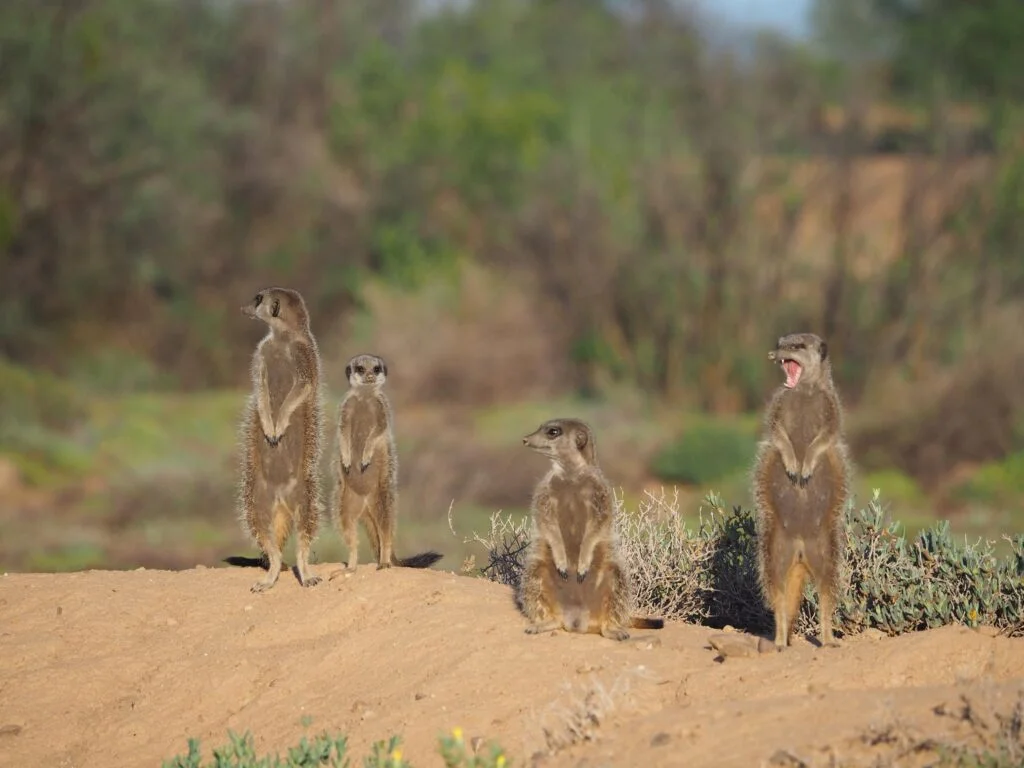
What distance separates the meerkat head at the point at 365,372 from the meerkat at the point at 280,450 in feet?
0.80

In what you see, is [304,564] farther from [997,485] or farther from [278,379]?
[997,485]

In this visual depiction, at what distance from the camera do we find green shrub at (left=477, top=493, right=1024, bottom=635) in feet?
25.4

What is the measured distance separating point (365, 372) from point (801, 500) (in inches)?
98.4

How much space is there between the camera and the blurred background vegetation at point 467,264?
1947 cm

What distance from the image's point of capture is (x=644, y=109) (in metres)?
30.5

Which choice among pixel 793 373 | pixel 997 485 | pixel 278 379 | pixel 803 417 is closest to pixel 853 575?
pixel 803 417

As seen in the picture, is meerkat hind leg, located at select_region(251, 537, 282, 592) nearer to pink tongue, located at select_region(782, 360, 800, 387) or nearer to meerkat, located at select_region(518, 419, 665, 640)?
meerkat, located at select_region(518, 419, 665, 640)

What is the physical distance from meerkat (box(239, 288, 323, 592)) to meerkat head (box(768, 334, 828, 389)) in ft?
8.56

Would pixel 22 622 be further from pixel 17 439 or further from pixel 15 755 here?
pixel 17 439

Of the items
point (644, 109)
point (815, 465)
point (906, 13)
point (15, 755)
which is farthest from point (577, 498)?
point (906, 13)

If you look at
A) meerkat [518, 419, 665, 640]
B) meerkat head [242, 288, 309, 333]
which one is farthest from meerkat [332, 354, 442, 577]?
meerkat [518, 419, 665, 640]

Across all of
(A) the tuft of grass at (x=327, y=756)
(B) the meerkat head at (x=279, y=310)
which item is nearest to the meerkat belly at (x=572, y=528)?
(A) the tuft of grass at (x=327, y=756)

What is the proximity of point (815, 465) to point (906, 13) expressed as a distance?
34.9 m

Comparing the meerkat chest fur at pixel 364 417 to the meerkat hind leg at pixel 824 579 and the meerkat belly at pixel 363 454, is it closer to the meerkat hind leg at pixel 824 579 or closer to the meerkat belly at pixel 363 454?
the meerkat belly at pixel 363 454
